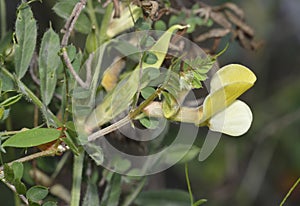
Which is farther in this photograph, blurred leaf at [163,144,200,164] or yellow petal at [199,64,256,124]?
blurred leaf at [163,144,200,164]

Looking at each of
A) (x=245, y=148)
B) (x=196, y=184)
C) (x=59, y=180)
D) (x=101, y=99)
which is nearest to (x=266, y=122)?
(x=245, y=148)

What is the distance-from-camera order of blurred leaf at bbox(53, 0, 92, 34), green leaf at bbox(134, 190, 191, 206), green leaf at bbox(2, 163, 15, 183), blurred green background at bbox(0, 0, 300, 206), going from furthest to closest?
blurred green background at bbox(0, 0, 300, 206) → green leaf at bbox(134, 190, 191, 206) → blurred leaf at bbox(53, 0, 92, 34) → green leaf at bbox(2, 163, 15, 183)

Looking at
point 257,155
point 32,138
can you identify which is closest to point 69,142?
point 32,138

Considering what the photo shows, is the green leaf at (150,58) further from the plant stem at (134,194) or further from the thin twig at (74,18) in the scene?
the plant stem at (134,194)

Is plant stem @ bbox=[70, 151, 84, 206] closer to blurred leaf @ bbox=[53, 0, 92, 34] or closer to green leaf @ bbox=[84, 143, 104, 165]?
green leaf @ bbox=[84, 143, 104, 165]

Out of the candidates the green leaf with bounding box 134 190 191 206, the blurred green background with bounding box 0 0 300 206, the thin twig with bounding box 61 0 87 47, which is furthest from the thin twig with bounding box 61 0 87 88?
the blurred green background with bounding box 0 0 300 206

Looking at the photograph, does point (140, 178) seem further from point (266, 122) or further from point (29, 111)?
point (266, 122)

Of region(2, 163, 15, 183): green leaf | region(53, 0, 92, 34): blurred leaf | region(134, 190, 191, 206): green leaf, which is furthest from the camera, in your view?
region(134, 190, 191, 206): green leaf

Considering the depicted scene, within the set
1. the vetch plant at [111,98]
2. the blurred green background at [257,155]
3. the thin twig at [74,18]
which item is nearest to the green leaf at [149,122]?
the vetch plant at [111,98]
